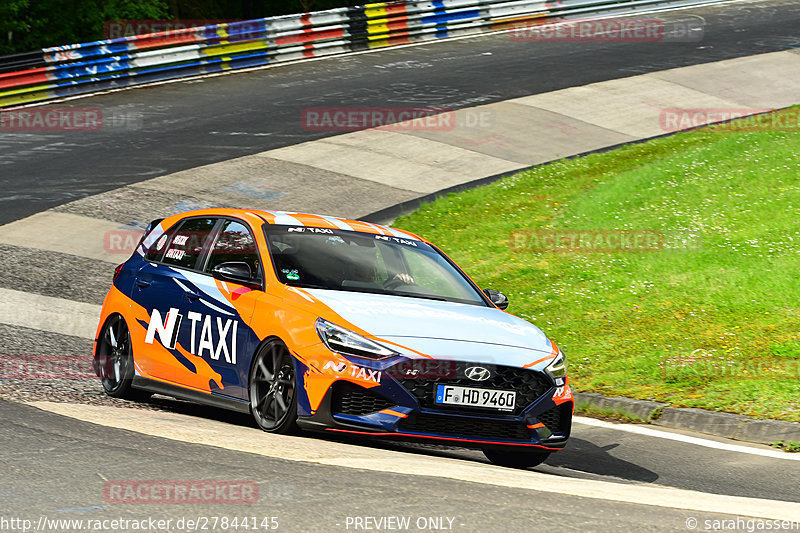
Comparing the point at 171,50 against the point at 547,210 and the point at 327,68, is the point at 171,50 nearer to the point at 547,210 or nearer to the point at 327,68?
the point at 327,68

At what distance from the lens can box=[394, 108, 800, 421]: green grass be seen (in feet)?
32.3

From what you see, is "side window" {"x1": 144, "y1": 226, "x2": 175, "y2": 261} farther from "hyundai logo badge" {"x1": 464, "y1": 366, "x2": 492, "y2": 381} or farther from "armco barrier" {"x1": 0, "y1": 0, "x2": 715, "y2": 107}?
"armco barrier" {"x1": 0, "y1": 0, "x2": 715, "y2": 107}

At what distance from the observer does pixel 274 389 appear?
7.19m

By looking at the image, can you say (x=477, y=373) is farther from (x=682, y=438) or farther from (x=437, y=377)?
(x=682, y=438)

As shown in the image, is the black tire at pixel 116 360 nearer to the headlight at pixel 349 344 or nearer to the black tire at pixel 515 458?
the headlight at pixel 349 344

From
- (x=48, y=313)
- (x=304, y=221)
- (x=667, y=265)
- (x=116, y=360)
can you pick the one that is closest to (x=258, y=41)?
(x=48, y=313)

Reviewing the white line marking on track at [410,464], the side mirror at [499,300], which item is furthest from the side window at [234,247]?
the side mirror at [499,300]

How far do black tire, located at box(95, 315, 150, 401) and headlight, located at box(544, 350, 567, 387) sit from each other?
3529 mm

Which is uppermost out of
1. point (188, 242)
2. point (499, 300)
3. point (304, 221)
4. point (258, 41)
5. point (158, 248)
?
point (258, 41)

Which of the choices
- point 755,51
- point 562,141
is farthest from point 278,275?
Result: point 755,51

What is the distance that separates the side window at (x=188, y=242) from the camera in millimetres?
8547

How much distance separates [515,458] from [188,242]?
3.17 meters

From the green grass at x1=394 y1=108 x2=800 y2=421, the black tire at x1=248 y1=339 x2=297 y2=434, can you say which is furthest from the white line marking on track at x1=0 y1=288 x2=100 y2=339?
the green grass at x1=394 y1=108 x2=800 y2=421

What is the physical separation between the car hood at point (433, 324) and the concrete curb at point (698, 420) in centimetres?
204
